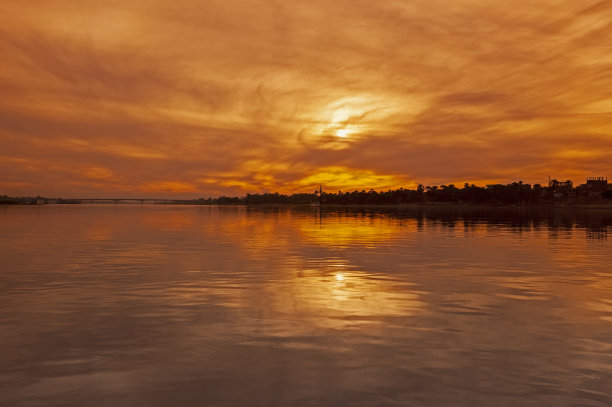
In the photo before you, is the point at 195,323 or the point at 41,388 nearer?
the point at 41,388

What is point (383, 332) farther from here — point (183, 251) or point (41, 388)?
point (183, 251)

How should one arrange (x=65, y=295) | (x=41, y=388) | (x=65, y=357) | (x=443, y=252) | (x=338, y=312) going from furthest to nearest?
(x=443, y=252) → (x=65, y=295) → (x=338, y=312) → (x=65, y=357) → (x=41, y=388)

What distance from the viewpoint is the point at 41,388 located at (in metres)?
11.3

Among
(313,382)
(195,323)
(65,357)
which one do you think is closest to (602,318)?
(313,382)

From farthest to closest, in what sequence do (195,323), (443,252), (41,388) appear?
(443,252) → (195,323) → (41,388)

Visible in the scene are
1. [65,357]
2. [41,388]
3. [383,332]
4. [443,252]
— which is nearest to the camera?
[41,388]

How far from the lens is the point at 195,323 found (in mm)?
17375

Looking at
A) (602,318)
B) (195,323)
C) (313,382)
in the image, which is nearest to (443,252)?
(602,318)

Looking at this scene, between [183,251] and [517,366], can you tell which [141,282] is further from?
[517,366]

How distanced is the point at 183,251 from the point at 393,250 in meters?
20.7

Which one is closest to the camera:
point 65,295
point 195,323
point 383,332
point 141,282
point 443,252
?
point 383,332

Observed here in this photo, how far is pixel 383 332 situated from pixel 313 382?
527 cm

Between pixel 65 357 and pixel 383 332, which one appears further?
pixel 383 332

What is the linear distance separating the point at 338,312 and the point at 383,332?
3412mm
